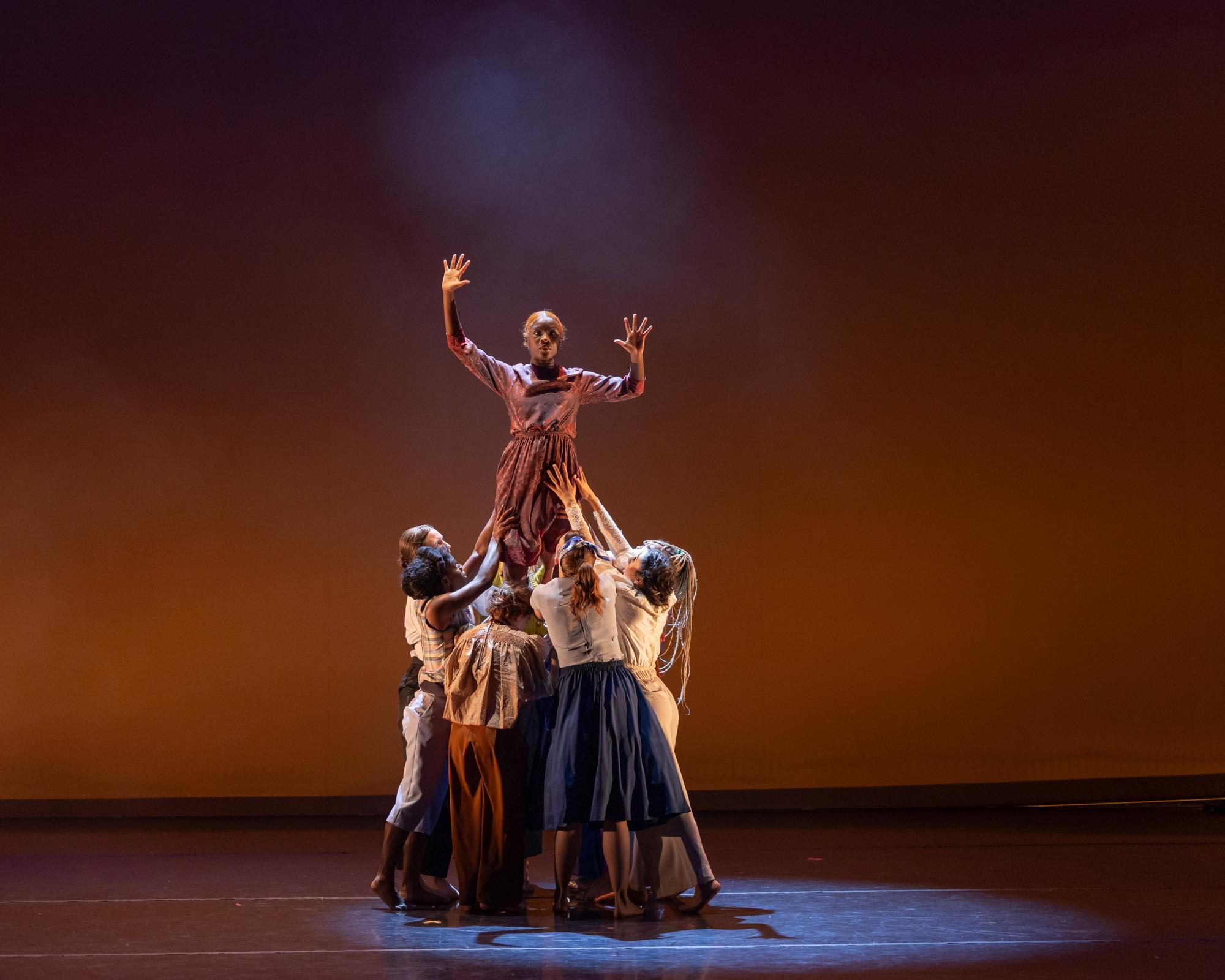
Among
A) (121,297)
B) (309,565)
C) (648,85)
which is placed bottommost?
(309,565)

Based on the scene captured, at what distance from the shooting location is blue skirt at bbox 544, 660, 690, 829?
4.00 meters

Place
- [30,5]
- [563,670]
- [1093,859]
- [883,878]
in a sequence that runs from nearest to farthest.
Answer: [563,670] < [883,878] < [1093,859] < [30,5]

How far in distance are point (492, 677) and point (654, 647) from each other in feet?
1.86

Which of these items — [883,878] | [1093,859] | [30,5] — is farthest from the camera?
[30,5]

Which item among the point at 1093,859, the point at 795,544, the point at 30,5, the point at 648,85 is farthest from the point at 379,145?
the point at 1093,859

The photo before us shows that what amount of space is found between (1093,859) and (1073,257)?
10.3 feet

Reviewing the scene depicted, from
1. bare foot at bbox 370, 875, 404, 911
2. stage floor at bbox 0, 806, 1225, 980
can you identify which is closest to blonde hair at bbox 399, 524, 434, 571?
bare foot at bbox 370, 875, 404, 911

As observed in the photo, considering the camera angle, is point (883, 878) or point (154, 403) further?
point (154, 403)

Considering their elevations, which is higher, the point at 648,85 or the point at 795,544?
the point at 648,85

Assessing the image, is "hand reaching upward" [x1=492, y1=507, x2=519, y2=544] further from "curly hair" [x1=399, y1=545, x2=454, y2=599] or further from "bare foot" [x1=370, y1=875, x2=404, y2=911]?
"bare foot" [x1=370, y1=875, x2=404, y2=911]

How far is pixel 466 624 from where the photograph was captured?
4.49 metres

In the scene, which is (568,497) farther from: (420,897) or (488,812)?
(420,897)

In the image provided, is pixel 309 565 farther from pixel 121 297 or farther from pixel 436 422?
pixel 121 297

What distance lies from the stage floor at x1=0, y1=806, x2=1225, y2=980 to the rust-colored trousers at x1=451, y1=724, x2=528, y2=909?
0.39 ft
